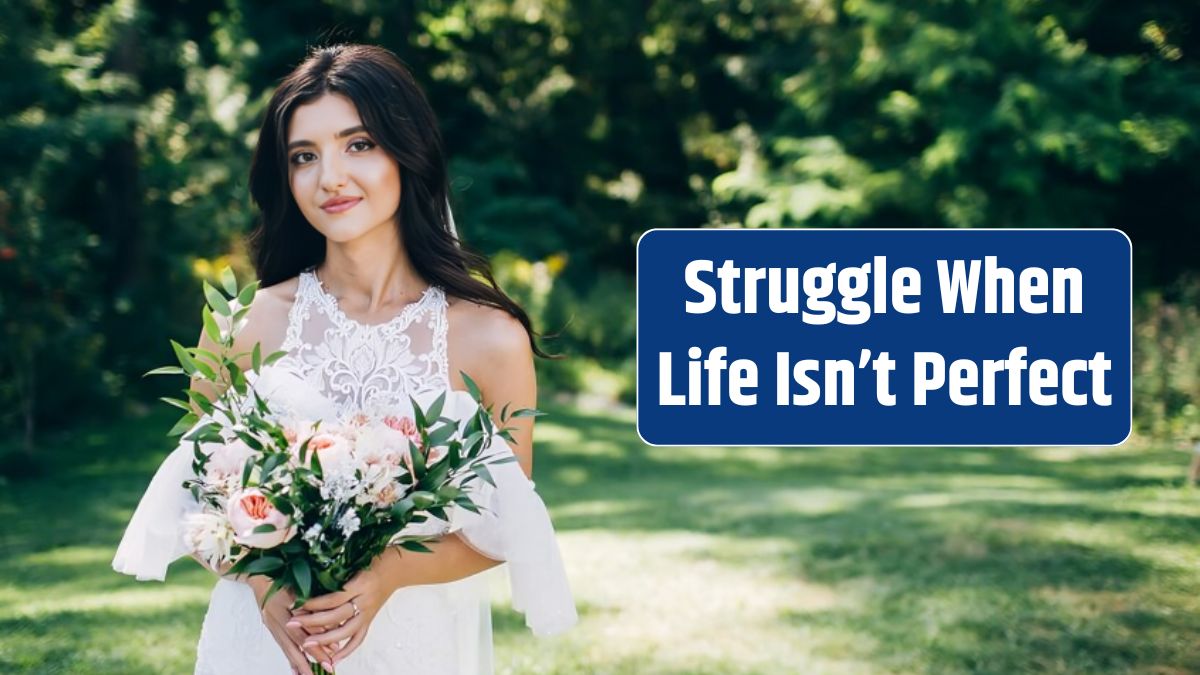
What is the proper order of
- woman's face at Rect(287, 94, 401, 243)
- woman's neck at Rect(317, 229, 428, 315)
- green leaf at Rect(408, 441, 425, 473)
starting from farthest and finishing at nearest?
woman's neck at Rect(317, 229, 428, 315), woman's face at Rect(287, 94, 401, 243), green leaf at Rect(408, 441, 425, 473)

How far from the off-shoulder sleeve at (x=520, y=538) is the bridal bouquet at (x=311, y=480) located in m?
0.11

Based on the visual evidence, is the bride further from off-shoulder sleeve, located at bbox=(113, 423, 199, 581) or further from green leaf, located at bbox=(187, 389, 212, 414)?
green leaf, located at bbox=(187, 389, 212, 414)

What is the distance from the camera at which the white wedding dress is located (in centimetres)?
256

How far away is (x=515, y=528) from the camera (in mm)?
2549

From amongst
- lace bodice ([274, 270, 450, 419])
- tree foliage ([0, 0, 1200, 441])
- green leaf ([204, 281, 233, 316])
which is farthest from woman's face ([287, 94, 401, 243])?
tree foliage ([0, 0, 1200, 441])

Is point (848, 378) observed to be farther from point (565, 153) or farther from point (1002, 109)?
point (565, 153)

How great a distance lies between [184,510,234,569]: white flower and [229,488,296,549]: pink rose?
0.04 meters

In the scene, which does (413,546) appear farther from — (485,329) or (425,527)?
(485,329)

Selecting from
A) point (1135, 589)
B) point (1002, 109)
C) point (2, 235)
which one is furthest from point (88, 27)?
point (1135, 589)

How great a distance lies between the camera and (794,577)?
751cm

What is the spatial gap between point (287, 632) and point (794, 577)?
17.8ft

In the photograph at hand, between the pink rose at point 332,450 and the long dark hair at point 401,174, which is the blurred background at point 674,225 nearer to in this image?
the long dark hair at point 401,174

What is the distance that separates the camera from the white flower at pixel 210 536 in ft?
7.34

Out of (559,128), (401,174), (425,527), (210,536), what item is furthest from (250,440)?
(559,128)
